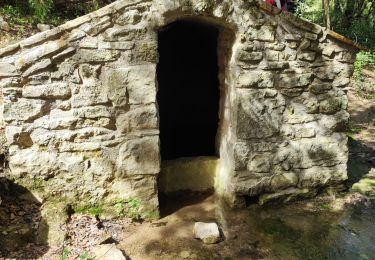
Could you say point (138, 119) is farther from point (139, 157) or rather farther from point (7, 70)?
point (7, 70)

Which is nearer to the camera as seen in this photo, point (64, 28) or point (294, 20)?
point (64, 28)

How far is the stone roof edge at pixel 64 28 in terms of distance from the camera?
142 inches

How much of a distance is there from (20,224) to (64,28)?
2072 millimetres

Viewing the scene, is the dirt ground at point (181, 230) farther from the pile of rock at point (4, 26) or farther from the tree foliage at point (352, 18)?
the tree foliage at point (352, 18)

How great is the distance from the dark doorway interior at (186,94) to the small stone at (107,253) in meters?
2.56

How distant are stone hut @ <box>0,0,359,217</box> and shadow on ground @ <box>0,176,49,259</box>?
131mm

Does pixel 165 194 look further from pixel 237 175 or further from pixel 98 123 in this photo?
pixel 98 123

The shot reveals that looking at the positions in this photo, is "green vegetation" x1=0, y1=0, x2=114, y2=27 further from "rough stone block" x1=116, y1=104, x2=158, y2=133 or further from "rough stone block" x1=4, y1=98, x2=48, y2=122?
"rough stone block" x1=116, y1=104, x2=158, y2=133

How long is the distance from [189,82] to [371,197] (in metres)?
3.58

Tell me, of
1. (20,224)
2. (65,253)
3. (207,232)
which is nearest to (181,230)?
(207,232)

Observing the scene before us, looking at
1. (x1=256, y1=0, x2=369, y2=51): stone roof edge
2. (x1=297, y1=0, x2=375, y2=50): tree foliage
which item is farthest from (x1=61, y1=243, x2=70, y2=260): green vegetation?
(x1=297, y1=0, x2=375, y2=50): tree foliage

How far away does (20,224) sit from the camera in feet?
12.2

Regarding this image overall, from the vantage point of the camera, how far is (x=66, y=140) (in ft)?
12.8

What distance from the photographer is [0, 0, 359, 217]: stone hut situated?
3738 mm
